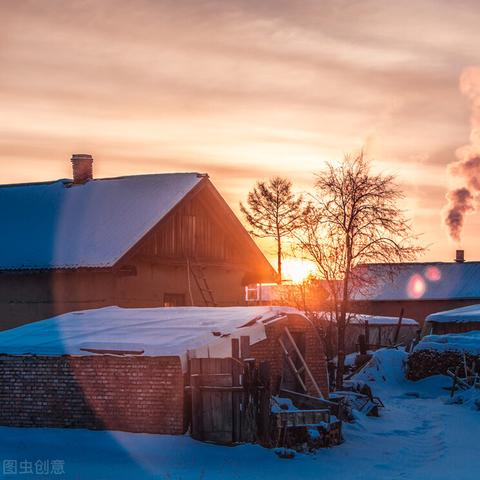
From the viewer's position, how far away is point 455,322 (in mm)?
38031

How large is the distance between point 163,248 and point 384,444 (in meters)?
12.0

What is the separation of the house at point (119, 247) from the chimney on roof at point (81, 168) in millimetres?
37

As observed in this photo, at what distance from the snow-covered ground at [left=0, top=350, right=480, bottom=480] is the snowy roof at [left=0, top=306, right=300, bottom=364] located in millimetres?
1736

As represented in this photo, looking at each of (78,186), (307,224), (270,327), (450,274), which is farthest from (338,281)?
(450,274)

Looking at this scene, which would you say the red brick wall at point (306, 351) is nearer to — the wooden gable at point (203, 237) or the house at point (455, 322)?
the wooden gable at point (203, 237)

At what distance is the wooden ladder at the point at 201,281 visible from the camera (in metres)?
31.2

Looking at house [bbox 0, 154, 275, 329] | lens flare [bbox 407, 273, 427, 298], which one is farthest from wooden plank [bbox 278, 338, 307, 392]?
lens flare [bbox 407, 273, 427, 298]

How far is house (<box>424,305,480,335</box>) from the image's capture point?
37.5 metres

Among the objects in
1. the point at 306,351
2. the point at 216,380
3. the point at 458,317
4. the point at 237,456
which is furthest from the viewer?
the point at 458,317

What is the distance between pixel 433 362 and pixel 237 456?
1735 centimetres

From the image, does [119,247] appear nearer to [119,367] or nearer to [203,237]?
[203,237]

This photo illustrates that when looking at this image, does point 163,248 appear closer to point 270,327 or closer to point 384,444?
point 270,327

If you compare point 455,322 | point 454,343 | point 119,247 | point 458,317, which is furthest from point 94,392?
point 455,322

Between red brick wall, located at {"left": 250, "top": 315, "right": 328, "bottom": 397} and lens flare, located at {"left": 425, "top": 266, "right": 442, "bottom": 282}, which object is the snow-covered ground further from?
lens flare, located at {"left": 425, "top": 266, "right": 442, "bottom": 282}
